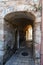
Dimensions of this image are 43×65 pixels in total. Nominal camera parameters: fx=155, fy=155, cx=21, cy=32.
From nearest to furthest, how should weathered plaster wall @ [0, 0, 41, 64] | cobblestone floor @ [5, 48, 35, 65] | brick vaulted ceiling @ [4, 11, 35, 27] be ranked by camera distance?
1. weathered plaster wall @ [0, 0, 41, 64]
2. brick vaulted ceiling @ [4, 11, 35, 27]
3. cobblestone floor @ [5, 48, 35, 65]

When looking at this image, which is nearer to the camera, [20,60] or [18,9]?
[18,9]

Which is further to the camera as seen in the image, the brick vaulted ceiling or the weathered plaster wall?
the brick vaulted ceiling

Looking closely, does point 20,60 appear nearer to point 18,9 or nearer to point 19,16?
point 19,16

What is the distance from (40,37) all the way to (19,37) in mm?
2490

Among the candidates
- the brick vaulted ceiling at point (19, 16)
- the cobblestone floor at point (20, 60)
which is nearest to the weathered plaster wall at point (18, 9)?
the brick vaulted ceiling at point (19, 16)

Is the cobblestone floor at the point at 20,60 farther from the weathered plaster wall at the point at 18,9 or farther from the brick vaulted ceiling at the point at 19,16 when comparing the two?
the brick vaulted ceiling at the point at 19,16

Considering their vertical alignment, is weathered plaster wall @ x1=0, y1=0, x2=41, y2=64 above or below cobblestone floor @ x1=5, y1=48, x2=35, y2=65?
above

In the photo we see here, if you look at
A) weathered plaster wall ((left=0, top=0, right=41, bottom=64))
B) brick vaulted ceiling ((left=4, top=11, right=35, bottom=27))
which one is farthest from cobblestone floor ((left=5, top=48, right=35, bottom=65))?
brick vaulted ceiling ((left=4, top=11, right=35, bottom=27))

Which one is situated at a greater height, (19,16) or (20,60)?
(19,16)

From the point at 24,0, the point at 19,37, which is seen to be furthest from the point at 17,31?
the point at 24,0

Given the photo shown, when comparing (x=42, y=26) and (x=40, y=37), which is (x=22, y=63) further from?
(x=42, y=26)

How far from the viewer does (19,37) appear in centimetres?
624

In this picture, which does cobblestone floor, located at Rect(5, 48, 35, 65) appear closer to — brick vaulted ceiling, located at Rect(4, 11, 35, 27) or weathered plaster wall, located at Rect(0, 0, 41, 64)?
weathered plaster wall, located at Rect(0, 0, 41, 64)

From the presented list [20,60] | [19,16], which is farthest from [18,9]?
[20,60]
